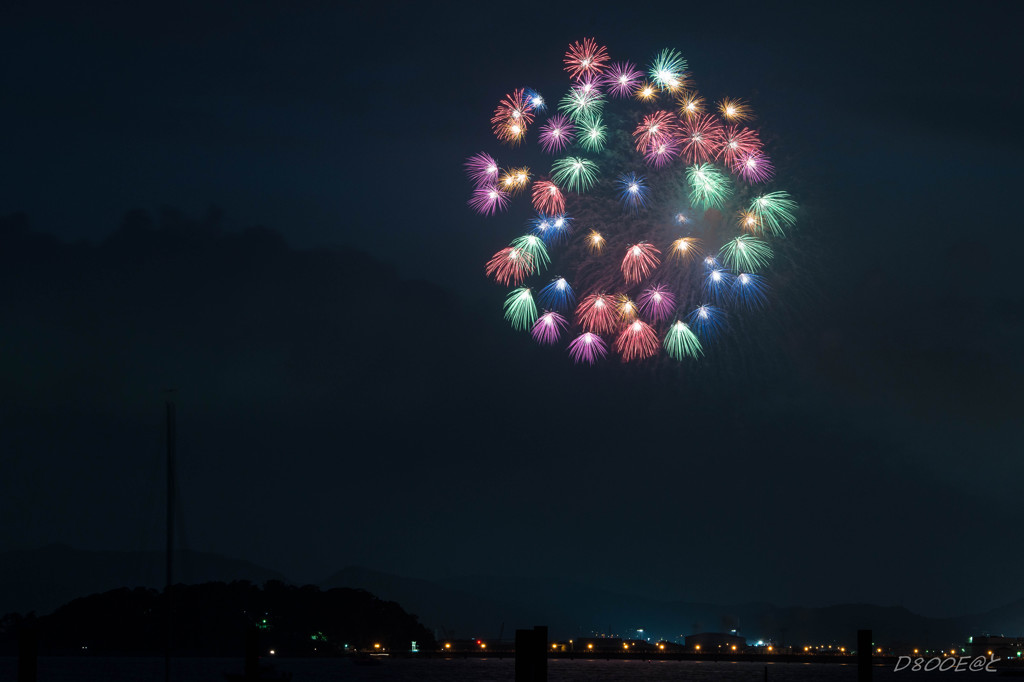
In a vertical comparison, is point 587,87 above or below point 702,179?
above

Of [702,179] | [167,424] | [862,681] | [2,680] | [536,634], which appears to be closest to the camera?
[536,634]

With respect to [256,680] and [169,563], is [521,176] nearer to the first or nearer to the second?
[256,680]

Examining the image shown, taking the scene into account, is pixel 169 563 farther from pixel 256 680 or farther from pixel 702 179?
pixel 702 179

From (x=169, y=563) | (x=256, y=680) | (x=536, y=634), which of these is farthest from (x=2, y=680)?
(x=536, y=634)

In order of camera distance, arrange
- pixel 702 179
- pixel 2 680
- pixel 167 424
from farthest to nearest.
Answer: pixel 2 680, pixel 167 424, pixel 702 179

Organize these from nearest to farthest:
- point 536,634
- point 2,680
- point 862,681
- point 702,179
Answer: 1. point 536,634
2. point 702,179
3. point 862,681
4. point 2,680

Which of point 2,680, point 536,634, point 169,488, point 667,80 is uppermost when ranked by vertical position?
point 667,80

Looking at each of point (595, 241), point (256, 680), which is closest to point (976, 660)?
point (256, 680)

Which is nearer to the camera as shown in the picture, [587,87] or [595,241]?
[595,241]

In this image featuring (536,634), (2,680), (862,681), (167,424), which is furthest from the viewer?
(2,680)
